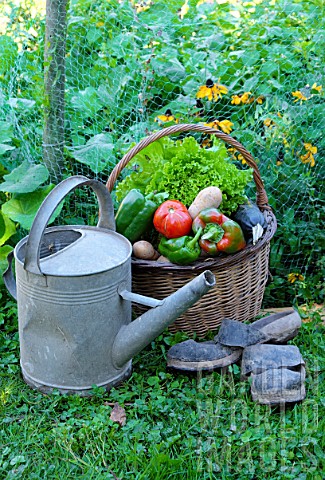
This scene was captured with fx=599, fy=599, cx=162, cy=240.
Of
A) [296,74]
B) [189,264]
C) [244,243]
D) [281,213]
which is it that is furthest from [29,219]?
[296,74]

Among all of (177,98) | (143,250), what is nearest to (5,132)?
(177,98)

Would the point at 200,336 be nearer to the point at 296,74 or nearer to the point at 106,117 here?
the point at 106,117

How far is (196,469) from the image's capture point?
1958mm

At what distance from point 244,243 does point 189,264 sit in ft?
0.83

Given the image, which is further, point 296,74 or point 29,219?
point 296,74

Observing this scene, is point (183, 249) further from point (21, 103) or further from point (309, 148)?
point (21, 103)

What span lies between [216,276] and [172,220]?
300 mm

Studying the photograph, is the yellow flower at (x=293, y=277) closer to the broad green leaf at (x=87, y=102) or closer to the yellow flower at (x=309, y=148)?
the yellow flower at (x=309, y=148)

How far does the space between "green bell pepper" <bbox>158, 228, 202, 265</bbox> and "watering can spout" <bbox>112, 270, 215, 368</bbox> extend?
0.32m

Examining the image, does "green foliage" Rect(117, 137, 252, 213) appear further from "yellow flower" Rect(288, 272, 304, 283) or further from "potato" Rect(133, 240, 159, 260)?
"yellow flower" Rect(288, 272, 304, 283)

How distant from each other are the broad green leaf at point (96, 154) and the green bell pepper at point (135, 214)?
63cm

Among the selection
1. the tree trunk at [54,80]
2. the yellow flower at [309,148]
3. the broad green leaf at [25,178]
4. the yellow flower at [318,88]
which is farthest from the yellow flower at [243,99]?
the broad green leaf at [25,178]

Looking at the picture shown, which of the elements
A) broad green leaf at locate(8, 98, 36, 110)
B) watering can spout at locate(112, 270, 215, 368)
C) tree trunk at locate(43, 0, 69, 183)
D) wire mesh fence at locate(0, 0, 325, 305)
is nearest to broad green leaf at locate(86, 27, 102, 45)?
wire mesh fence at locate(0, 0, 325, 305)

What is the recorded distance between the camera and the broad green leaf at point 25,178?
2.96 metres
